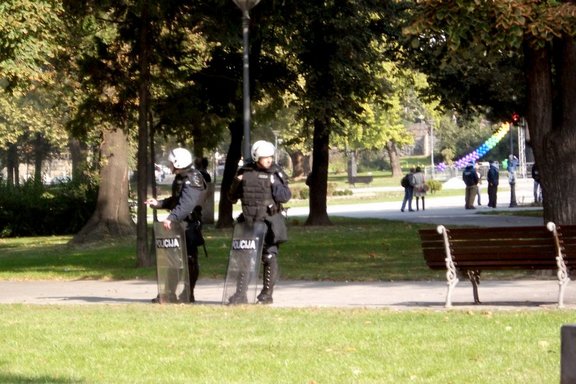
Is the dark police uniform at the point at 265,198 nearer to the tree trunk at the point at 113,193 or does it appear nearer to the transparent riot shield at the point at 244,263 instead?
the transparent riot shield at the point at 244,263

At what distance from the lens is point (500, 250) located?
14414 mm

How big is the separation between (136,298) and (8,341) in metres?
5.20

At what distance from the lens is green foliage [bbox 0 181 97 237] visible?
136ft

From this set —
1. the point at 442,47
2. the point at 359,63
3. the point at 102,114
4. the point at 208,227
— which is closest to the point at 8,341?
the point at 442,47

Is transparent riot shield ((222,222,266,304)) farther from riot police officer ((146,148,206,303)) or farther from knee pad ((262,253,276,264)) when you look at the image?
riot police officer ((146,148,206,303))

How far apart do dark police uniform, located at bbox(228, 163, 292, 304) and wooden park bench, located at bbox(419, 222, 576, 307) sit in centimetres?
158

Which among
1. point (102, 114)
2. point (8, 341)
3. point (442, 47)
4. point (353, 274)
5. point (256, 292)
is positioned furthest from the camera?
point (102, 114)

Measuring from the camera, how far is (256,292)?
607 inches

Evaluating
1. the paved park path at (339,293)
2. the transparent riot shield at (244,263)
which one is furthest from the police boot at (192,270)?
the transparent riot shield at (244,263)

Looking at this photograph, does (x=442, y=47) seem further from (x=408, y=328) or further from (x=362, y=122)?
(x=362, y=122)

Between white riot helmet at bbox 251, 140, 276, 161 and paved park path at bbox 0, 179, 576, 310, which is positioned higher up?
white riot helmet at bbox 251, 140, 276, 161

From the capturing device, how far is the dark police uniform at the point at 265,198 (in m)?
14.9

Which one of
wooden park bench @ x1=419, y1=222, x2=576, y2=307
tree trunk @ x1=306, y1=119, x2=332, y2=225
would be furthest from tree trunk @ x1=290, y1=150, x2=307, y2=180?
wooden park bench @ x1=419, y1=222, x2=576, y2=307

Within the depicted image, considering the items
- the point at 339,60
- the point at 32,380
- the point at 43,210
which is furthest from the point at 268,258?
the point at 43,210
